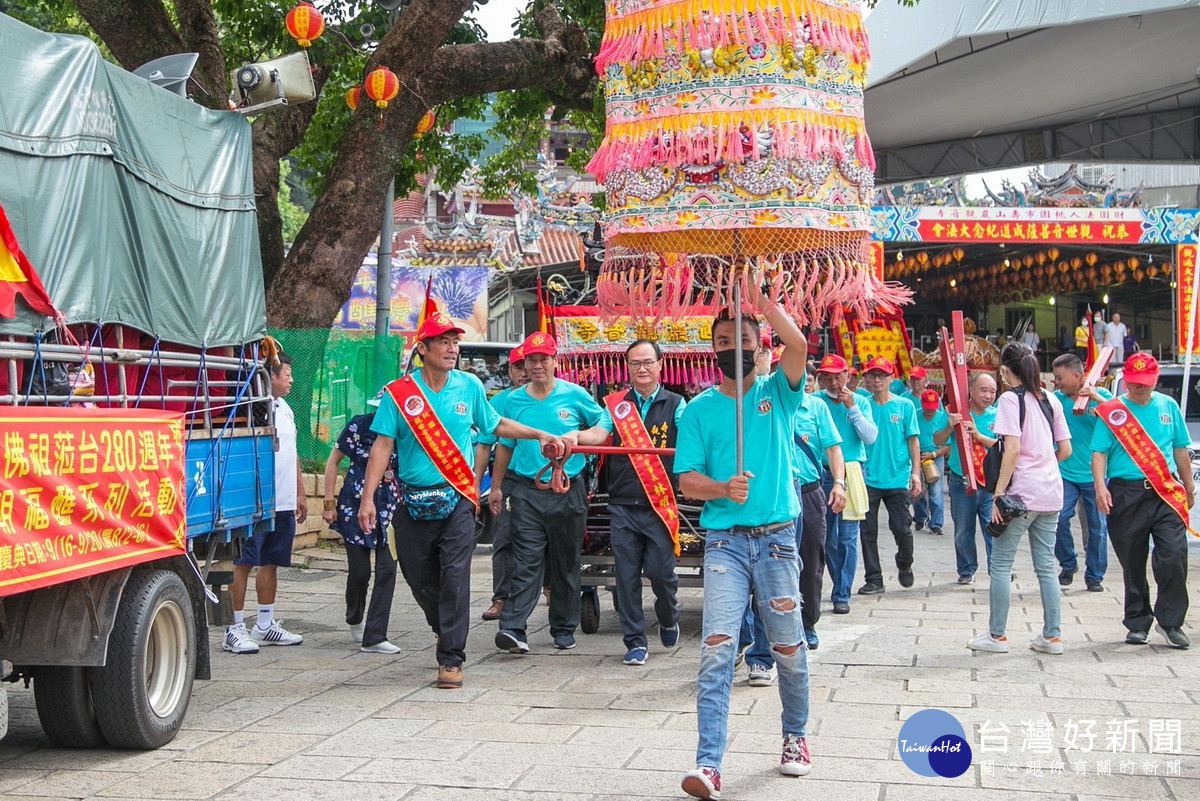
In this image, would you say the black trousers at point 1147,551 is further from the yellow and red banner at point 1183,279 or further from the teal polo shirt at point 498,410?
the yellow and red banner at point 1183,279

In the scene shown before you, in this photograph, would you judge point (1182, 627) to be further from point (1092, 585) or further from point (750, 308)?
point (750, 308)

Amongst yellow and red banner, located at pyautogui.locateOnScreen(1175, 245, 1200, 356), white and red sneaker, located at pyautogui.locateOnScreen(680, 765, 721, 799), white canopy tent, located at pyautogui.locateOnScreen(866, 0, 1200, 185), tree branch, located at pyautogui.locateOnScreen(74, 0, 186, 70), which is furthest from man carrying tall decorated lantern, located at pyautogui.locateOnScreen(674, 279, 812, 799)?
yellow and red banner, located at pyautogui.locateOnScreen(1175, 245, 1200, 356)

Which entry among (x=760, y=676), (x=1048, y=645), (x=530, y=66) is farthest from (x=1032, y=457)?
(x=530, y=66)

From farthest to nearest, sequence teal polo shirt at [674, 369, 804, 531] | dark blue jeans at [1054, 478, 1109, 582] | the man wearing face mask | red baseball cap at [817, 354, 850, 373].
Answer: dark blue jeans at [1054, 478, 1109, 582] < red baseball cap at [817, 354, 850, 373] < the man wearing face mask < teal polo shirt at [674, 369, 804, 531]

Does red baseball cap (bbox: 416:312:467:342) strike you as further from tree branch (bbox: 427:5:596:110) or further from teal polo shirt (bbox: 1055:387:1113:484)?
teal polo shirt (bbox: 1055:387:1113:484)

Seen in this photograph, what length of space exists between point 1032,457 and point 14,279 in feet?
17.3

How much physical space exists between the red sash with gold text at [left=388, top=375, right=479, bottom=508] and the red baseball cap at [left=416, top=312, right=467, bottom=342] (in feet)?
0.77

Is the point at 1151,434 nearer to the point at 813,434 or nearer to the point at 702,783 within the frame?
the point at 813,434

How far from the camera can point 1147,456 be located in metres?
7.50

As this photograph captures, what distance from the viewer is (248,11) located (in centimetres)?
1305

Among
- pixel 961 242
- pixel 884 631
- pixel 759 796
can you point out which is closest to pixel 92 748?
pixel 759 796

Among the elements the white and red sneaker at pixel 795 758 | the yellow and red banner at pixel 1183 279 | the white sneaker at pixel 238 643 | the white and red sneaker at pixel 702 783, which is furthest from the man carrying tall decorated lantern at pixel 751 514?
the yellow and red banner at pixel 1183 279

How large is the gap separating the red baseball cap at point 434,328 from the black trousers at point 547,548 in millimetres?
1324

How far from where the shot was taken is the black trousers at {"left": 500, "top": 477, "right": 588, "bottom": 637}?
7430 millimetres
